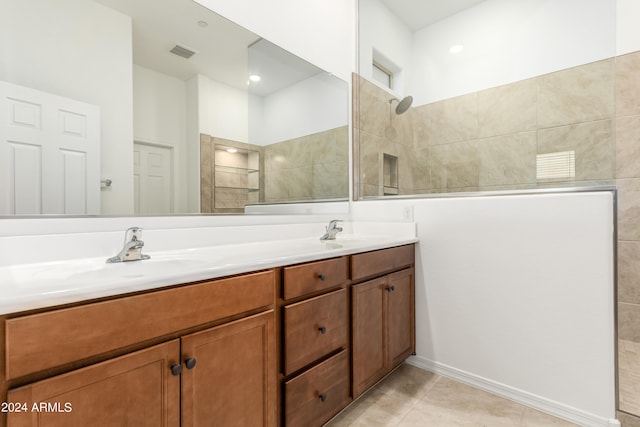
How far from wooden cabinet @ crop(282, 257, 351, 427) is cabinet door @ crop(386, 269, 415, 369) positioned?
1.24 feet

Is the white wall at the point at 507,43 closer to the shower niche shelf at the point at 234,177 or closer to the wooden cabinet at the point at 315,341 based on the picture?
the shower niche shelf at the point at 234,177

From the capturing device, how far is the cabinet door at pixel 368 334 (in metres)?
1.45

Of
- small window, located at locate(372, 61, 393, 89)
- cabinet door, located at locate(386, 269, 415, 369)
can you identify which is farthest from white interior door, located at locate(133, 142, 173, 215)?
small window, located at locate(372, 61, 393, 89)

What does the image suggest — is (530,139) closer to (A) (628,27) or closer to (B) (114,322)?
(A) (628,27)

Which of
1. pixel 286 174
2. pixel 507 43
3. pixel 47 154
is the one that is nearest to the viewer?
pixel 47 154

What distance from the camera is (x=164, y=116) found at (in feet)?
4.37

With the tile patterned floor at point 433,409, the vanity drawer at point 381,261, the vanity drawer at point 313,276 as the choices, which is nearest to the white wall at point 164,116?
the vanity drawer at point 313,276

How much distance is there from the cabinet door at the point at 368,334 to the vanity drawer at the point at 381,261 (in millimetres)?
53

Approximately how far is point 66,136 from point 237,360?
991 millimetres

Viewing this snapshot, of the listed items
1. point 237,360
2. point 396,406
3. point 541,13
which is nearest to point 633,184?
point 541,13

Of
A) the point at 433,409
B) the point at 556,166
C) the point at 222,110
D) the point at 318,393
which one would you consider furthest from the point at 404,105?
the point at 318,393

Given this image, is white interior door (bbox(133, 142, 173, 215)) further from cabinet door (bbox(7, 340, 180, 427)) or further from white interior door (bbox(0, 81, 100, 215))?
cabinet door (bbox(7, 340, 180, 427))

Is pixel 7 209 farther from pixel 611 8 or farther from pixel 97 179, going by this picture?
pixel 611 8

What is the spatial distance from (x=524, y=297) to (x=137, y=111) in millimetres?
2017
